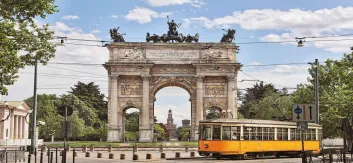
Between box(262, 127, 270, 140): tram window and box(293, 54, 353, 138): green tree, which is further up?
box(293, 54, 353, 138): green tree

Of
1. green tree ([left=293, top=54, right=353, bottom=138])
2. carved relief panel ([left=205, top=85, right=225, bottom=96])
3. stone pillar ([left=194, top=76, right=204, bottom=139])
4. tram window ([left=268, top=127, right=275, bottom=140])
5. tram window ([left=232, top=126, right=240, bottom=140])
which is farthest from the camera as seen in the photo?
carved relief panel ([left=205, top=85, right=225, bottom=96])

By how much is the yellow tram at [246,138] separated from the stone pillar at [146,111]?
32.2 metres

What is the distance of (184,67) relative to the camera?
224 feet

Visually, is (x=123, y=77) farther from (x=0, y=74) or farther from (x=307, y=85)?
(x=0, y=74)

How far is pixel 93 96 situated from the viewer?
379ft

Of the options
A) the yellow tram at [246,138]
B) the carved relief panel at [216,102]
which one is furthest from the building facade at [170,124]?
the yellow tram at [246,138]

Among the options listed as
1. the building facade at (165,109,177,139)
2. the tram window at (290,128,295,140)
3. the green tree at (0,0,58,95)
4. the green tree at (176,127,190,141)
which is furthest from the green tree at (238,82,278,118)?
the green tree at (0,0,58,95)

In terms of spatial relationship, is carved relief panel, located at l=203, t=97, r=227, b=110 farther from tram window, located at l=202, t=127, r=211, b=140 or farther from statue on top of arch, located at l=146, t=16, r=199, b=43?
tram window, located at l=202, t=127, r=211, b=140

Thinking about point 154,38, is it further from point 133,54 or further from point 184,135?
point 184,135

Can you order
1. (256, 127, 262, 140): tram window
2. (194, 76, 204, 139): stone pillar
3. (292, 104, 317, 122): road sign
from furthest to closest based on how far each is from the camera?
(194, 76, 204, 139): stone pillar, (256, 127, 262, 140): tram window, (292, 104, 317, 122): road sign

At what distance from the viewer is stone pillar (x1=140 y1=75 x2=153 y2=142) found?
66.6m

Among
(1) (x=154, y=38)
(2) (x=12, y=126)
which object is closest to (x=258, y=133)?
(1) (x=154, y=38)

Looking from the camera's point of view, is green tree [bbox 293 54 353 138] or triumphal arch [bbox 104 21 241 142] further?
triumphal arch [bbox 104 21 241 142]

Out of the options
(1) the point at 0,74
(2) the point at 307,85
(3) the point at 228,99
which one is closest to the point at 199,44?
(3) the point at 228,99
